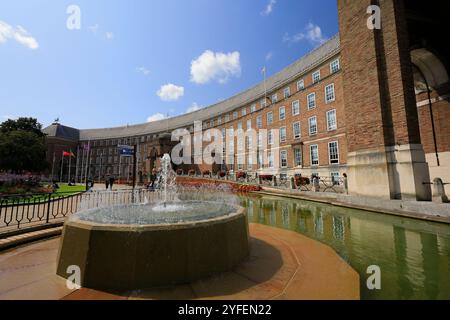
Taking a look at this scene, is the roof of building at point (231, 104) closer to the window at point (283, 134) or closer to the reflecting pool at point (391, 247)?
the window at point (283, 134)

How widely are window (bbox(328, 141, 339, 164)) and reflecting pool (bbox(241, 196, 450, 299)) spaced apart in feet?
56.9

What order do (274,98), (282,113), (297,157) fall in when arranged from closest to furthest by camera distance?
(297,157) → (282,113) → (274,98)

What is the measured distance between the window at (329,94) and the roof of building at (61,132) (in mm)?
93601

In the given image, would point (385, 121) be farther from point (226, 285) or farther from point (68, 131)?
point (68, 131)

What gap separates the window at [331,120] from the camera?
2655cm

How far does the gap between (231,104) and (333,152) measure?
1397 inches

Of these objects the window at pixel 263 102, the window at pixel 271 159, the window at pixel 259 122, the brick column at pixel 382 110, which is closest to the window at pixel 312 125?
the window at pixel 271 159

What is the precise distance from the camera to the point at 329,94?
89.6 feet

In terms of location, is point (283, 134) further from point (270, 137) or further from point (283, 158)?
point (283, 158)

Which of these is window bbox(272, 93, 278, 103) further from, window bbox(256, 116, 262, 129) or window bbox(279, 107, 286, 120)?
window bbox(256, 116, 262, 129)

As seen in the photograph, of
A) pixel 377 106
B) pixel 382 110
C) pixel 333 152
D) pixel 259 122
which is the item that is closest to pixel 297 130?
pixel 333 152

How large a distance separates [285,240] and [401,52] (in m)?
13.8

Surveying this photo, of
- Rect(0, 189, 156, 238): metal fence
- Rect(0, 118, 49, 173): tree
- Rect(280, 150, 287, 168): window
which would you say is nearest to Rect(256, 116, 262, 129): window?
Rect(280, 150, 287, 168): window

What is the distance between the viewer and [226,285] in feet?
11.1
